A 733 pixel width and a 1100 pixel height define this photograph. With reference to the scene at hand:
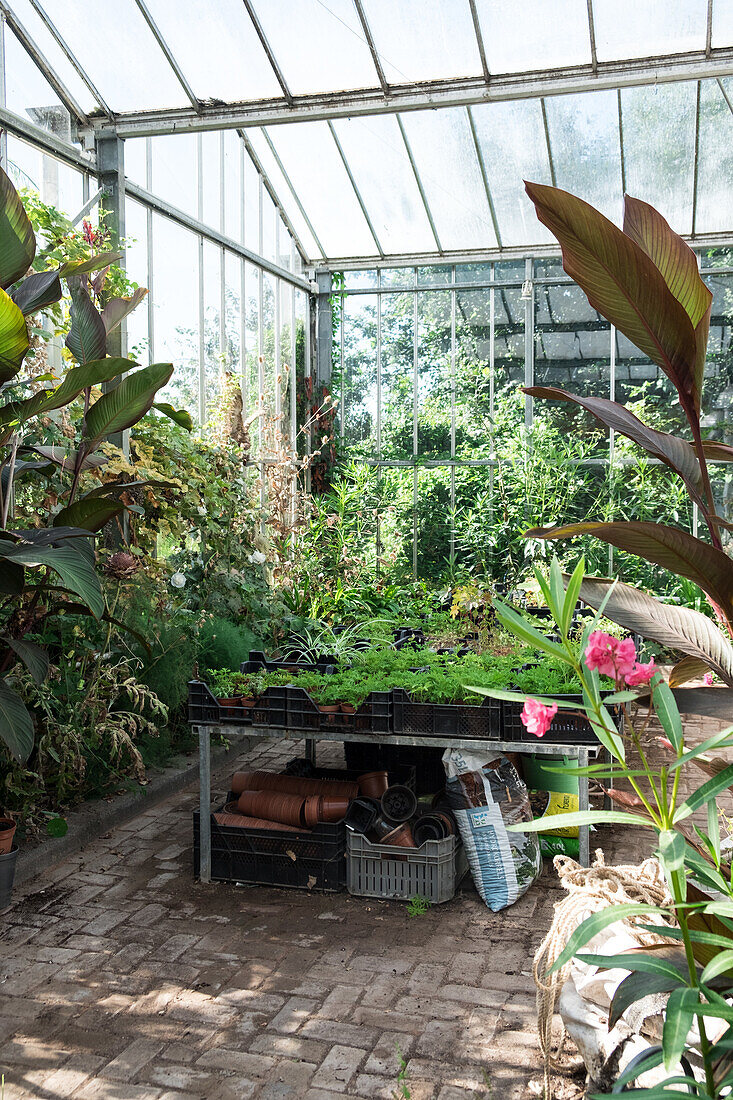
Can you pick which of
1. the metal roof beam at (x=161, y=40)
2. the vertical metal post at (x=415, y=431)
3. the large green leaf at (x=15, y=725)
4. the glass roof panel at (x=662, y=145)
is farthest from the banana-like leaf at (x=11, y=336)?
the vertical metal post at (x=415, y=431)

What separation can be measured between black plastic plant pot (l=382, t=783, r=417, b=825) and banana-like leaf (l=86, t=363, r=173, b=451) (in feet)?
5.69

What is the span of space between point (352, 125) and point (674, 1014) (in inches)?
322

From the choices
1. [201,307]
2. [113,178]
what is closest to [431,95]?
[113,178]

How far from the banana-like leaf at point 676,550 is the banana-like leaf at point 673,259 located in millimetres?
280

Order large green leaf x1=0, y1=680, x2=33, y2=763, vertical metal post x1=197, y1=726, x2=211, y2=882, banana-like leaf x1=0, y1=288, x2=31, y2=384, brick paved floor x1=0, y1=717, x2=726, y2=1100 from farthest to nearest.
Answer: vertical metal post x1=197, y1=726, x2=211, y2=882, large green leaf x1=0, y1=680, x2=33, y2=763, banana-like leaf x1=0, y1=288, x2=31, y2=384, brick paved floor x1=0, y1=717, x2=726, y2=1100

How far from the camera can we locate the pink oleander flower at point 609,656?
4.85 feet

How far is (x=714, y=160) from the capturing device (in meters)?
8.09

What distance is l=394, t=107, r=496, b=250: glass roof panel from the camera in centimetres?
800

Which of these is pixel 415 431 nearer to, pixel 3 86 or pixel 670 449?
pixel 3 86

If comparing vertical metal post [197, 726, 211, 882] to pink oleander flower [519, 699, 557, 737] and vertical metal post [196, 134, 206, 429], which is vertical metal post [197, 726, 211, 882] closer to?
pink oleander flower [519, 699, 557, 737]

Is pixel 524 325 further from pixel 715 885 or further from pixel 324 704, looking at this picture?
pixel 715 885

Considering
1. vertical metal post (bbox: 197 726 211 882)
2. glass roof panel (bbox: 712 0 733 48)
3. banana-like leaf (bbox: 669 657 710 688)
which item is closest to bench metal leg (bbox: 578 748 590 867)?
vertical metal post (bbox: 197 726 211 882)

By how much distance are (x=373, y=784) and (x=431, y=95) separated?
Result: 150 inches

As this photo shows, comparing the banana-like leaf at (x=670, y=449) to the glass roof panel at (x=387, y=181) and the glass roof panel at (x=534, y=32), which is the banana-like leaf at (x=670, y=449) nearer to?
the glass roof panel at (x=534, y=32)
